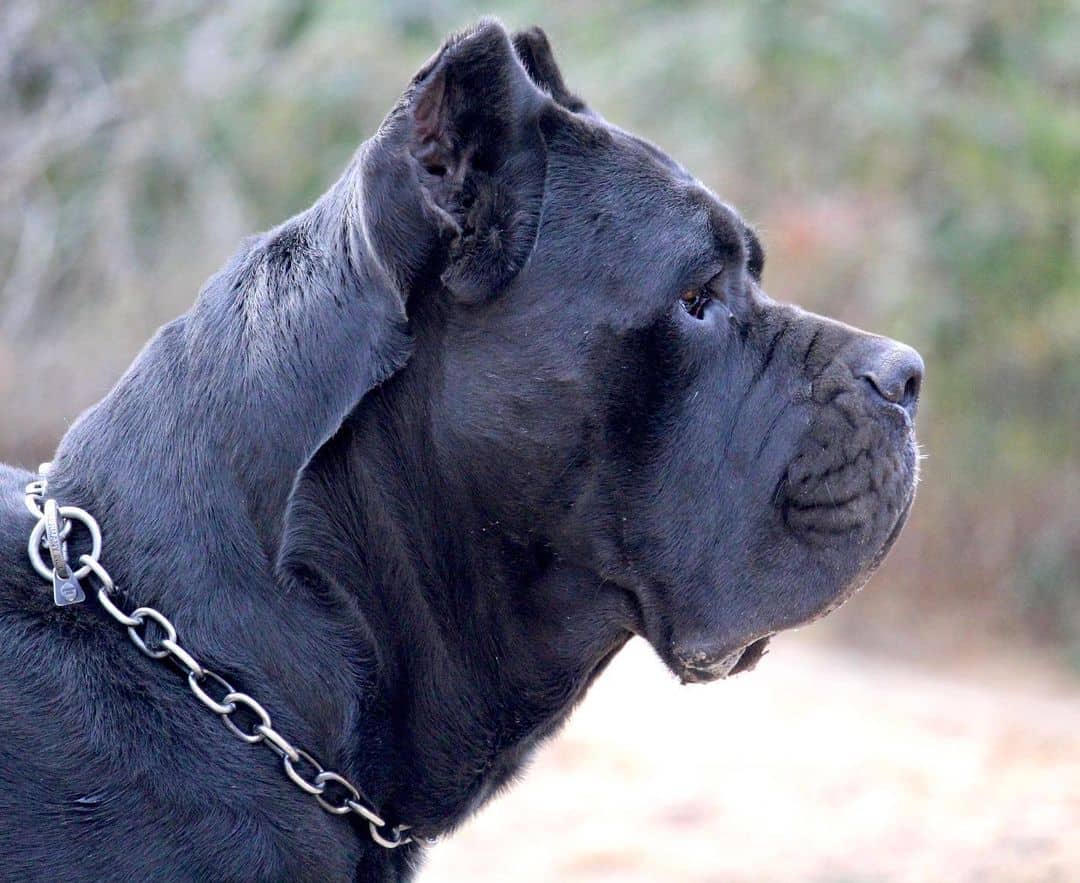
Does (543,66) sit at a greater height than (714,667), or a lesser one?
greater

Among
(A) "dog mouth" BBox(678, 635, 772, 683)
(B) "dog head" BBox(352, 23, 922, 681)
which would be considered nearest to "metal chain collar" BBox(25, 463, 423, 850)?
(B) "dog head" BBox(352, 23, 922, 681)

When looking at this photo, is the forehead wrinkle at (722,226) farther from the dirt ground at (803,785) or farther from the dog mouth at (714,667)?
the dirt ground at (803,785)

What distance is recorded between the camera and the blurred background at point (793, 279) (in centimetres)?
564

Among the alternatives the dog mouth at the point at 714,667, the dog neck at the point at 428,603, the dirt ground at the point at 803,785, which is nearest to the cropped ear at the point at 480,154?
the dog neck at the point at 428,603

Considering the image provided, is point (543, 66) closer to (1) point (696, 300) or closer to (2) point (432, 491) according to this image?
(1) point (696, 300)

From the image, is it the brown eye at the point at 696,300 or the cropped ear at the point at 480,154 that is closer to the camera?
the cropped ear at the point at 480,154

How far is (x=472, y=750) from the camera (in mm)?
2455

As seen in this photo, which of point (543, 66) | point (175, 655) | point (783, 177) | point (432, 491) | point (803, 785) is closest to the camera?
point (175, 655)

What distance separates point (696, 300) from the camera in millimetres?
2553

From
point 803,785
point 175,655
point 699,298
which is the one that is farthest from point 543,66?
point 803,785

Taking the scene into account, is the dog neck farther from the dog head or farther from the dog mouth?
the dog mouth

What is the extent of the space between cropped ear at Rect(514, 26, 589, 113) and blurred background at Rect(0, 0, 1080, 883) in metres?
3.10

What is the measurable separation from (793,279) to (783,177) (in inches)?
27.3

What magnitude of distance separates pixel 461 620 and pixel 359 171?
82 centimetres
